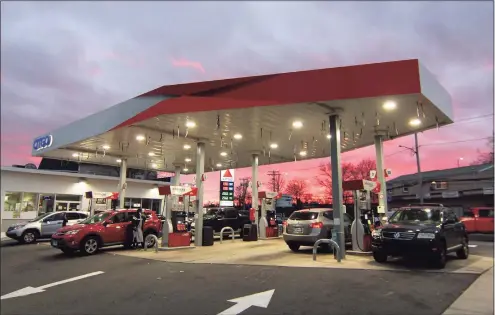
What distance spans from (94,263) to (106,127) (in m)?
5.13

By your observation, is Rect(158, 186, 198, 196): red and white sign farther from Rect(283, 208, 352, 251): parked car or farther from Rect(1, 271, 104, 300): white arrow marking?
Rect(1, 271, 104, 300): white arrow marking

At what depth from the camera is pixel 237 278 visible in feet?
23.5

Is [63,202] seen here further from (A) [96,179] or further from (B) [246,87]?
(B) [246,87]

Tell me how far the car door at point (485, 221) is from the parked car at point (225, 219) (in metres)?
12.6

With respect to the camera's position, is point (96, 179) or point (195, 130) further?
point (96, 179)

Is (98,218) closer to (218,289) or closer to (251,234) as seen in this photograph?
(251,234)

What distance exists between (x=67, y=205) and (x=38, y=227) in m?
6.79

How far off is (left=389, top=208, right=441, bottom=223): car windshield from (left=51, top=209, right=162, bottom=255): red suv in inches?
346

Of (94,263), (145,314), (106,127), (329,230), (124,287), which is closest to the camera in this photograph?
(145,314)

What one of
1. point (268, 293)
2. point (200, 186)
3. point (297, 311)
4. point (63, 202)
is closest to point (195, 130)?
point (200, 186)

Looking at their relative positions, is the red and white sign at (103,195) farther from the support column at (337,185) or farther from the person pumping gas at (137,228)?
the support column at (337,185)

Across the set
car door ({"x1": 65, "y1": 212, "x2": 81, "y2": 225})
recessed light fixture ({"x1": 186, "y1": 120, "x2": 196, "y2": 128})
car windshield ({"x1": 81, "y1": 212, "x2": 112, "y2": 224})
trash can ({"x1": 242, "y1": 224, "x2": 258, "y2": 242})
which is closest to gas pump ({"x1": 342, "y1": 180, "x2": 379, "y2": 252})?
recessed light fixture ({"x1": 186, "y1": 120, "x2": 196, "y2": 128})

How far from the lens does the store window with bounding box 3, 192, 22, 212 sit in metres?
19.0

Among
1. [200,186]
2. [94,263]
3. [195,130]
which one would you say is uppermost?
[195,130]
